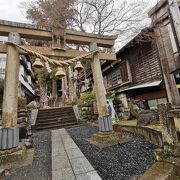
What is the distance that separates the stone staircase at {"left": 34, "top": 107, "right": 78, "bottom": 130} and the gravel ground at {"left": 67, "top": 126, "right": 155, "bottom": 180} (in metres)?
6.37

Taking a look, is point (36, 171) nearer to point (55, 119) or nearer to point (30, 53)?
point (30, 53)

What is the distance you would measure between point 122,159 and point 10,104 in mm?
3607

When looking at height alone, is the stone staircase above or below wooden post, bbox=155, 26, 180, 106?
below

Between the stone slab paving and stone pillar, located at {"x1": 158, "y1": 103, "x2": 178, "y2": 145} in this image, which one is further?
the stone slab paving

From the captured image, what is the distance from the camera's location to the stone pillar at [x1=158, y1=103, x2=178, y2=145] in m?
2.71

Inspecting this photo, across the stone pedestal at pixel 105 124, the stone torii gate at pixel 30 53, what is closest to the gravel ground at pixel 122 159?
the stone pedestal at pixel 105 124

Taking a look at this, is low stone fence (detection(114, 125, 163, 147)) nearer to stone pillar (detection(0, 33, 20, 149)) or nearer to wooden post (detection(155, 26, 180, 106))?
→ wooden post (detection(155, 26, 180, 106))

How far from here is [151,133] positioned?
4.54 meters

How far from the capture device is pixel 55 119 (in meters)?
11.7

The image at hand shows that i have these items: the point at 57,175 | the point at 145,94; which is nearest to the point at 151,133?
the point at 57,175

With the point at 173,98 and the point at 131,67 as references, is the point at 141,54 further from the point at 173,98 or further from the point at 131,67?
the point at 173,98

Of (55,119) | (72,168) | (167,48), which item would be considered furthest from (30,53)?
(55,119)

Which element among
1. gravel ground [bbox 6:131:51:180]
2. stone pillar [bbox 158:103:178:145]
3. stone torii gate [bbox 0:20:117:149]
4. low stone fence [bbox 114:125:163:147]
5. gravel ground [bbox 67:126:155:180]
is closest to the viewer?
stone pillar [bbox 158:103:178:145]

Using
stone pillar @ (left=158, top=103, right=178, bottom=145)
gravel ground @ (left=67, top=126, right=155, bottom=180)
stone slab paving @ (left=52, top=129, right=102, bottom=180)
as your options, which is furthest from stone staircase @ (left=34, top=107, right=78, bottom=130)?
stone pillar @ (left=158, top=103, right=178, bottom=145)
